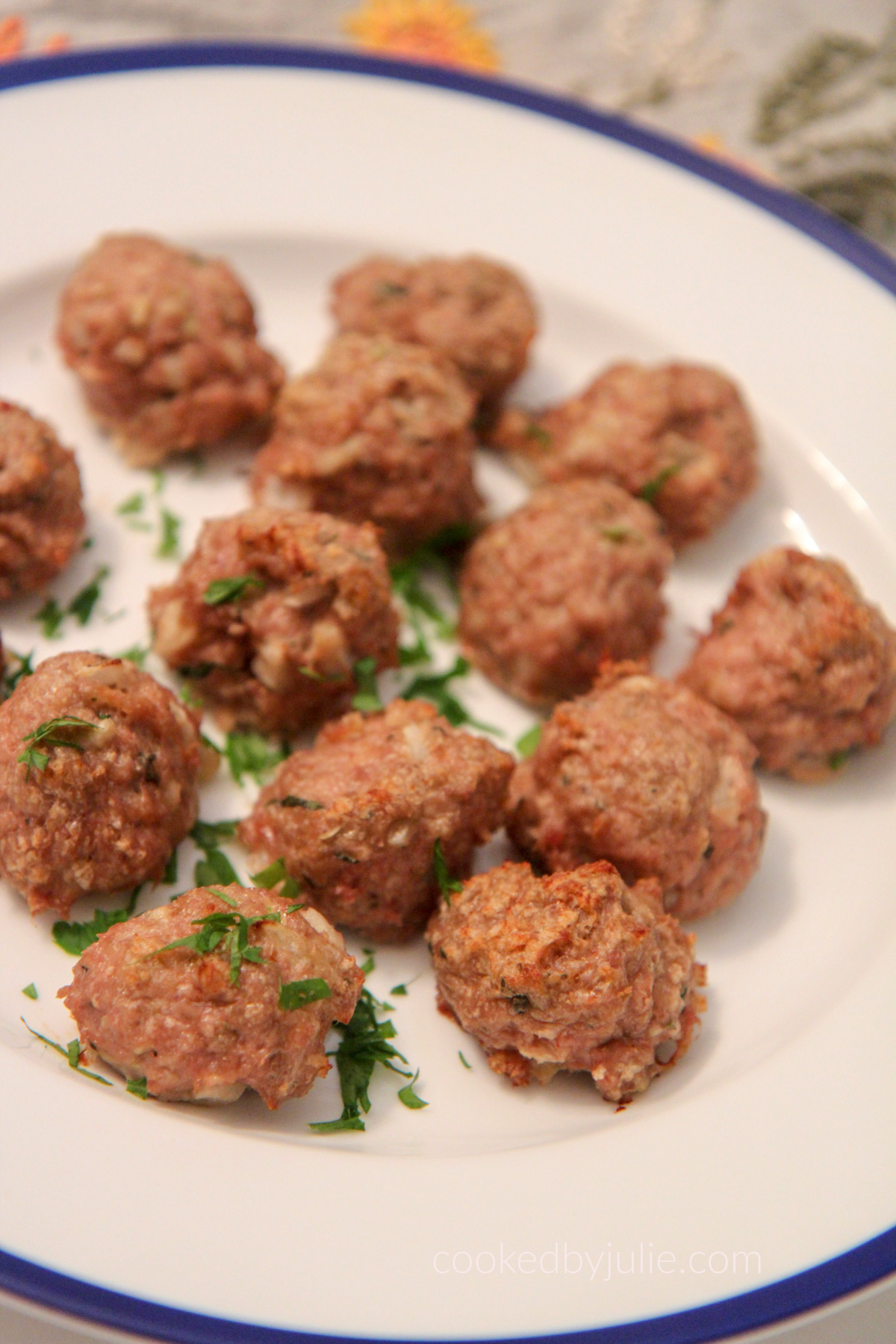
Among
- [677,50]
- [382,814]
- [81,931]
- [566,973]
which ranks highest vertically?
[677,50]

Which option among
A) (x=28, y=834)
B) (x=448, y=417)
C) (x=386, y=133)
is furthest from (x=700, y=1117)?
(x=386, y=133)

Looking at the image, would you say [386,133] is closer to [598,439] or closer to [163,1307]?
[598,439]

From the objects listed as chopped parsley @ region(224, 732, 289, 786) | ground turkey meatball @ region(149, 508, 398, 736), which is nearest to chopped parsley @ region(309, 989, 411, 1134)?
chopped parsley @ region(224, 732, 289, 786)

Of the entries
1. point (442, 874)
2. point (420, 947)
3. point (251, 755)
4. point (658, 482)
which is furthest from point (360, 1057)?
point (658, 482)

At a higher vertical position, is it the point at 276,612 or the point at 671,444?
the point at 671,444

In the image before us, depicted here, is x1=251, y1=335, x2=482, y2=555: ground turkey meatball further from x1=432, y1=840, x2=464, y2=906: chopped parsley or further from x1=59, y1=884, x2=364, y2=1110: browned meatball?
x1=59, y1=884, x2=364, y2=1110: browned meatball

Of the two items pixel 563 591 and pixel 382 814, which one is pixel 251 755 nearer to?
pixel 382 814
